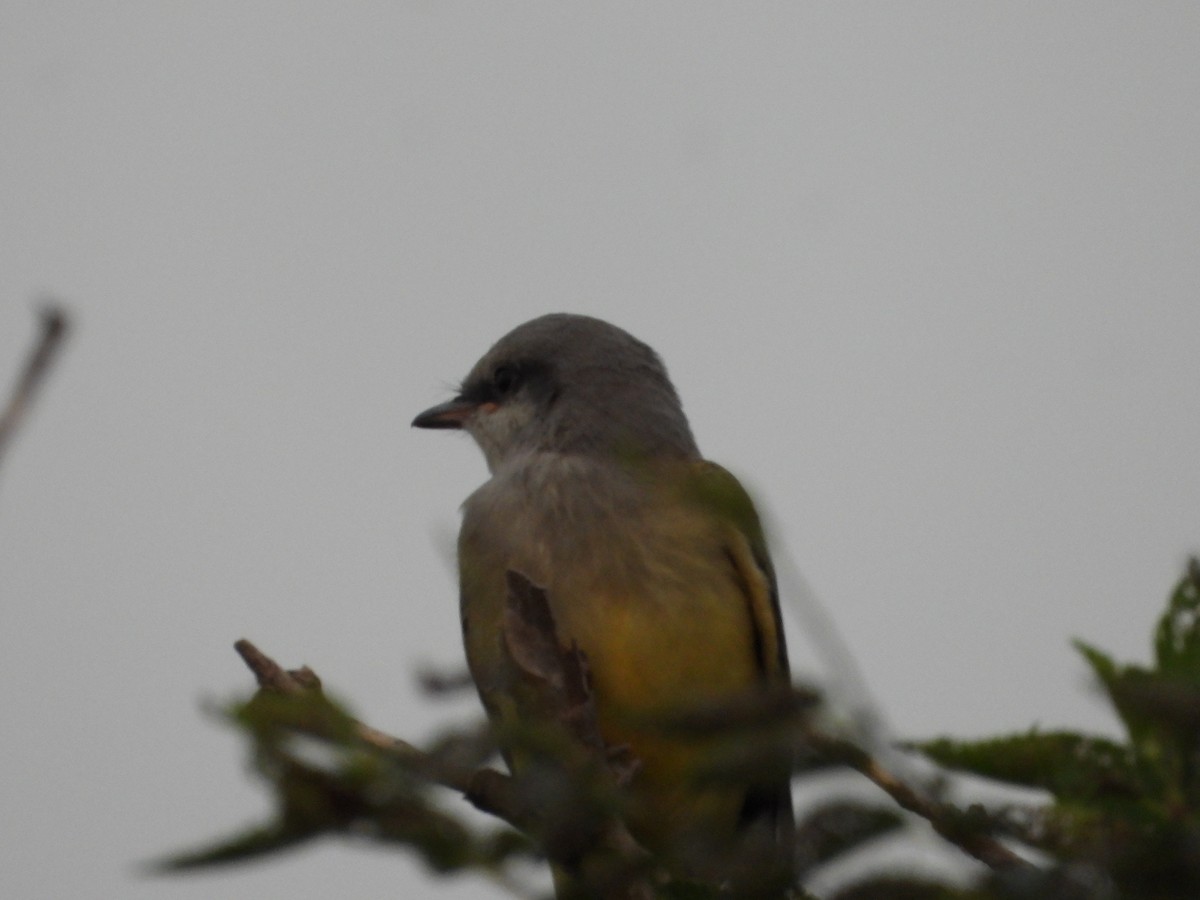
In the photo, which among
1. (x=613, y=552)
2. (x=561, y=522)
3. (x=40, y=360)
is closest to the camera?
(x=40, y=360)

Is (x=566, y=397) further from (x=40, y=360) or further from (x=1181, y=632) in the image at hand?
(x=40, y=360)

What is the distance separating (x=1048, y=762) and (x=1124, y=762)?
107mm

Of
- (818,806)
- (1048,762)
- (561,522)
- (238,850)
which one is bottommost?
(238,850)

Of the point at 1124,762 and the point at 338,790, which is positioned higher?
the point at 1124,762

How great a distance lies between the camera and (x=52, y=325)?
1.60 metres

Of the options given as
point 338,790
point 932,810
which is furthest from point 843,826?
point 338,790

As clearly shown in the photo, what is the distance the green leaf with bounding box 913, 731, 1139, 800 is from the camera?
7.02ft

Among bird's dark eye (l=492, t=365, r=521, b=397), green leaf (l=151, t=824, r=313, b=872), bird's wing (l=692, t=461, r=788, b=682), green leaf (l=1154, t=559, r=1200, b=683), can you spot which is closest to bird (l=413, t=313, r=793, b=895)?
bird's wing (l=692, t=461, r=788, b=682)

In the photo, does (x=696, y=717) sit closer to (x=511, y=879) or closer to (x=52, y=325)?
(x=511, y=879)

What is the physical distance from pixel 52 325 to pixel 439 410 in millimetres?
7085

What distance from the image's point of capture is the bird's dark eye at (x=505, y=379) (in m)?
8.52

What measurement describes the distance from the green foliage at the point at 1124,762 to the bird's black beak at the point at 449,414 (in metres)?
6.46

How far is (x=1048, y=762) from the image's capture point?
2.19 m

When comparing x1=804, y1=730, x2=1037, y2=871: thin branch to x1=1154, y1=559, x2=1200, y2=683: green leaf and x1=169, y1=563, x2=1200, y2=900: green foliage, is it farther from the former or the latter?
x1=1154, y1=559, x2=1200, y2=683: green leaf
